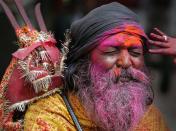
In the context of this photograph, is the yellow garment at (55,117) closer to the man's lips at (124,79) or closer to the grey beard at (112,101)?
the grey beard at (112,101)

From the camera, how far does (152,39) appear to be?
161 inches

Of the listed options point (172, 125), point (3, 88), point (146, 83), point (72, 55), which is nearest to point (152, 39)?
point (146, 83)

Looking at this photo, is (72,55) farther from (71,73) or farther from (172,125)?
(172,125)

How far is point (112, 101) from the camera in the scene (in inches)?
156

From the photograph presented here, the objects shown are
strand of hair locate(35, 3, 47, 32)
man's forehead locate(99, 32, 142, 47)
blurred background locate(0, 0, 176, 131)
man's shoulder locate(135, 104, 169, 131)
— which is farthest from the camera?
blurred background locate(0, 0, 176, 131)

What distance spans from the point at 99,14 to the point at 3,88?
854 millimetres

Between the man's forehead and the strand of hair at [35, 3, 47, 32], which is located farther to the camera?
the strand of hair at [35, 3, 47, 32]

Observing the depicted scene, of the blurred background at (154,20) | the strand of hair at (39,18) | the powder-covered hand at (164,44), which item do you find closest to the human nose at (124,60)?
the powder-covered hand at (164,44)

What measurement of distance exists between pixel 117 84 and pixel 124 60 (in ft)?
0.58

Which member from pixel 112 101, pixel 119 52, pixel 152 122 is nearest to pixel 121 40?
pixel 119 52

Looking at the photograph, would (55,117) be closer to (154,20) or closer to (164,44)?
(164,44)

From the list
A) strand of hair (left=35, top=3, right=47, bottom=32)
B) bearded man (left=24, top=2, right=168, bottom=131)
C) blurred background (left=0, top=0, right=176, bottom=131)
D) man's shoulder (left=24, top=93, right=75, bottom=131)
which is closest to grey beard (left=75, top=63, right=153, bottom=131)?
bearded man (left=24, top=2, right=168, bottom=131)

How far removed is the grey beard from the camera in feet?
12.9

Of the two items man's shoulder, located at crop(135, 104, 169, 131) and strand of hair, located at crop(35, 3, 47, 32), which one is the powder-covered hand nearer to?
man's shoulder, located at crop(135, 104, 169, 131)
